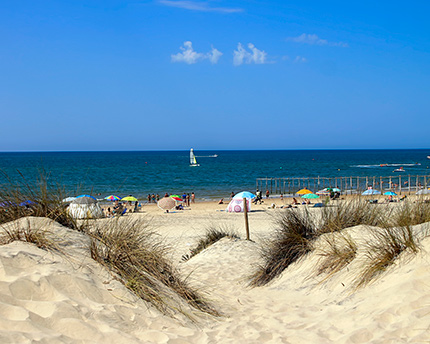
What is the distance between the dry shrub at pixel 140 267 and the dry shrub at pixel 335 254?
6.59 feet

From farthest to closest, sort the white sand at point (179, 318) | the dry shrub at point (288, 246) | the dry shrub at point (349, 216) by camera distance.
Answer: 1. the dry shrub at point (349, 216)
2. the dry shrub at point (288, 246)
3. the white sand at point (179, 318)

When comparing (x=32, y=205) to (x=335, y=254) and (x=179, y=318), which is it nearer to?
(x=179, y=318)

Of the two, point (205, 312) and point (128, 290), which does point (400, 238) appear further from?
point (128, 290)

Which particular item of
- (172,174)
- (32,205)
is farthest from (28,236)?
(172,174)

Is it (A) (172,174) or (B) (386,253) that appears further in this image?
(A) (172,174)

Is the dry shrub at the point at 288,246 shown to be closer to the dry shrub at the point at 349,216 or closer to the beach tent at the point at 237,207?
the dry shrub at the point at 349,216

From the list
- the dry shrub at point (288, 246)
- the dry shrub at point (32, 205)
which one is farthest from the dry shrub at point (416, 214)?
the dry shrub at point (32, 205)

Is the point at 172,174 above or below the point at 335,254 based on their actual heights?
below

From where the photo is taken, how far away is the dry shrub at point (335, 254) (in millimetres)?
5781

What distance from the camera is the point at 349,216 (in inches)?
288

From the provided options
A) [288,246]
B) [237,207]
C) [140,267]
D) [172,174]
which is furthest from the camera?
[172,174]

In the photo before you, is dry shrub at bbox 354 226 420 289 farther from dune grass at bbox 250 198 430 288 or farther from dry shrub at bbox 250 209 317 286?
dry shrub at bbox 250 209 317 286

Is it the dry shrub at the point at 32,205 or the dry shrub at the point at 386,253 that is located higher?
the dry shrub at the point at 32,205

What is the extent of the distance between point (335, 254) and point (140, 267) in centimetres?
305
